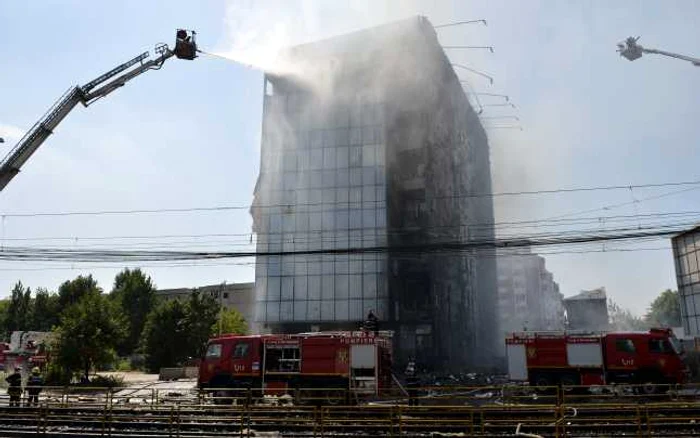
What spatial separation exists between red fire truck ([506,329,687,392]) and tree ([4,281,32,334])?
77.7m

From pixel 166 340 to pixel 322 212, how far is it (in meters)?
20.8

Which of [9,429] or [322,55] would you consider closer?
[9,429]

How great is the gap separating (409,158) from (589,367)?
138ft

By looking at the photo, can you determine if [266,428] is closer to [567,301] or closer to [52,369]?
[52,369]

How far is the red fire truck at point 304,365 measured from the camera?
2156cm

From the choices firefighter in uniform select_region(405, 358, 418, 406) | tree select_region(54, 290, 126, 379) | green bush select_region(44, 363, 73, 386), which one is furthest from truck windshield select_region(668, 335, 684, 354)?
green bush select_region(44, 363, 73, 386)

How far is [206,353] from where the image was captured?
24.0m

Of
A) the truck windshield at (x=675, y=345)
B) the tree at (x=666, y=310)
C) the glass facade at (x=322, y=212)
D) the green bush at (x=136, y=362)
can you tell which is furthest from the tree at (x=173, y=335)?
the tree at (x=666, y=310)

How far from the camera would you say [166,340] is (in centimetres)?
Answer: 4756

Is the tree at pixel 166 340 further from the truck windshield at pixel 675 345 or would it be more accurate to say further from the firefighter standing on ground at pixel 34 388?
the truck windshield at pixel 675 345

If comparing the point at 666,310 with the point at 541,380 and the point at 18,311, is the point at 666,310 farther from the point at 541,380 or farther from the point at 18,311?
the point at 18,311

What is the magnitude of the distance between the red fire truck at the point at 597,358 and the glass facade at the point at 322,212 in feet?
103

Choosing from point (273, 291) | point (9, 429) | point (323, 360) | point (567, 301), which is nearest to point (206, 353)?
point (323, 360)

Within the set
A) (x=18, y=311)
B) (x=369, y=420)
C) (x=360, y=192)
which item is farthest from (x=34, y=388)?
(x=18, y=311)
